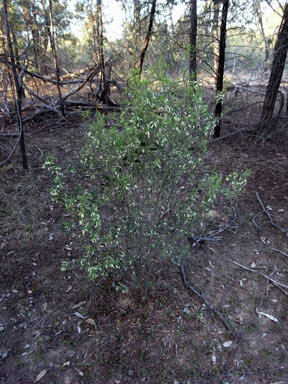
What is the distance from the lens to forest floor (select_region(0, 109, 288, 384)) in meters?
2.22

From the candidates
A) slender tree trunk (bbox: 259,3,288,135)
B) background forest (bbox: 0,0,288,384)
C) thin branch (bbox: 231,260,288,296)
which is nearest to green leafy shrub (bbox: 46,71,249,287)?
background forest (bbox: 0,0,288,384)

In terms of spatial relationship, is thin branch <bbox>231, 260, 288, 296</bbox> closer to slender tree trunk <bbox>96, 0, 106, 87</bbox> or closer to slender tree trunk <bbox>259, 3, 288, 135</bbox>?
slender tree trunk <bbox>259, 3, 288, 135</bbox>

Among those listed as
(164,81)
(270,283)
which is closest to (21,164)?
(164,81)

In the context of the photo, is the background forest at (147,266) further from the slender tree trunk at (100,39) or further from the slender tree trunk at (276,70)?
the slender tree trunk at (100,39)

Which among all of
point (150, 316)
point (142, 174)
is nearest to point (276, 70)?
point (142, 174)

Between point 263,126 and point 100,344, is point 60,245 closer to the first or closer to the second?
point 100,344

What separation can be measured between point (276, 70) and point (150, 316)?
5770mm

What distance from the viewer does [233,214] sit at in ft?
14.0

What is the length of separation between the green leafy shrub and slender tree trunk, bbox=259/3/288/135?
4.56 meters

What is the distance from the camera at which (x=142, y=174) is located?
2.23 meters

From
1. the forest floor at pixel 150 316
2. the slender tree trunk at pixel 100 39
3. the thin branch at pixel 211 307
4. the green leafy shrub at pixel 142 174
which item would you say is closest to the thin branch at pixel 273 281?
the forest floor at pixel 150 316

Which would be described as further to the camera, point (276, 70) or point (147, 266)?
point (276, 70)

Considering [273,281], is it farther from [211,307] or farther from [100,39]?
[100,39]

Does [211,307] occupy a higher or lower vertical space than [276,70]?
lower
